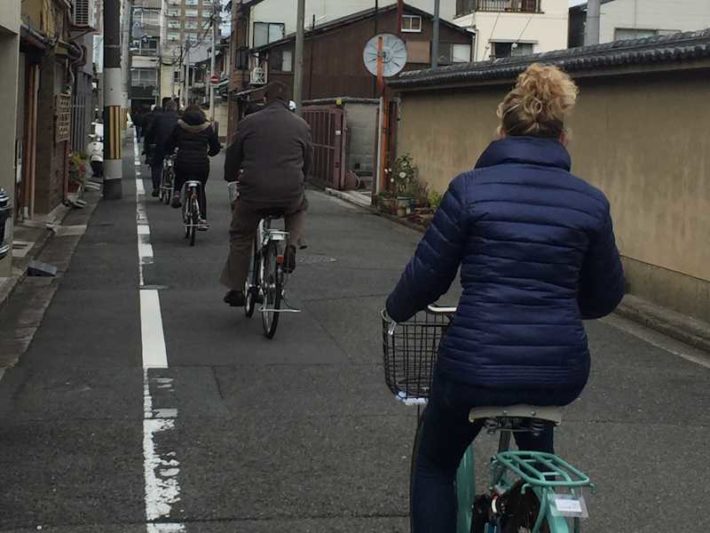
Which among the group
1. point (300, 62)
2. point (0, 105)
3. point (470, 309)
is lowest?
point (470, 309)

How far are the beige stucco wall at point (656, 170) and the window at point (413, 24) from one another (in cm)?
3312

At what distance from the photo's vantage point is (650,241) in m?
A: 10.6

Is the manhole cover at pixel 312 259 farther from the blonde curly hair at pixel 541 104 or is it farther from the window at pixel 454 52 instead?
the window at pixel 454 52

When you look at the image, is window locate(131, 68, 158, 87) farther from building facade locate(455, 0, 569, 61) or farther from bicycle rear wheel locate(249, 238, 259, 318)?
bicycle rear wheel locate(249, 238, 259, 318)

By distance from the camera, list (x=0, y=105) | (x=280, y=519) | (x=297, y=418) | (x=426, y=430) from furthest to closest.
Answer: (x=0, y=105) < (x=297, y=418) < (x=280, y=519) < (x=426, y=430)

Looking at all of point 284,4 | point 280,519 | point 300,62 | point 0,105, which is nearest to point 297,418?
point 280,519

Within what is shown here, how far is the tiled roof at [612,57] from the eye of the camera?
9500mm

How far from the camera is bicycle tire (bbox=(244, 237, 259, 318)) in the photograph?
8797 millimetres

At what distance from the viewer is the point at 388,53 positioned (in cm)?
2092

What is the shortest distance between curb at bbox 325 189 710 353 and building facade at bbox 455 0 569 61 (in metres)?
36.6

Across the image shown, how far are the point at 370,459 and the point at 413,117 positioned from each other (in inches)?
603

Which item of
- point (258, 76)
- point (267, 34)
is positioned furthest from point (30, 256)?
point (267, 34)

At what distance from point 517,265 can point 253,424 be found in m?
3.18

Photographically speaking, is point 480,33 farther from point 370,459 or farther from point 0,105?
point 370,459
